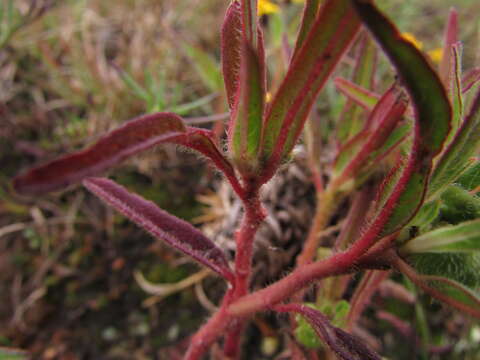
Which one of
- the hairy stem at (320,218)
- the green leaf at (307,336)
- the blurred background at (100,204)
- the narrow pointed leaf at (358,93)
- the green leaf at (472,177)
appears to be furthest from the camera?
the blurred background at (100,204)

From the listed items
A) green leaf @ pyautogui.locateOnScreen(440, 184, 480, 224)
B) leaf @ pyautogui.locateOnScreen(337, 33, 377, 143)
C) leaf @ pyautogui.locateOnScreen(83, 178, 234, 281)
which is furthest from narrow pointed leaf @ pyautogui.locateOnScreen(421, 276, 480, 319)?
leaf @ pyautogui.locateOnScreen(337, 33, 377, 143)

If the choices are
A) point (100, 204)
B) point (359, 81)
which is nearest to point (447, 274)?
point (359, 81)

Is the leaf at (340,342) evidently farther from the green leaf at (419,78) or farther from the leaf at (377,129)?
the leaf at (377,129)

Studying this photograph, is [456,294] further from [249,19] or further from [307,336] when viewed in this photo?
[249,19]

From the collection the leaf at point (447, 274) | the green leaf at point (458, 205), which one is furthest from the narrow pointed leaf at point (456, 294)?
the green leaf at point (458, 205)

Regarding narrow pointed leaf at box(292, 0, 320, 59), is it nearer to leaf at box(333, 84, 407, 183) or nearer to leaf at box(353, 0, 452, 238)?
leaf at box(353, 0, 452, 238)
